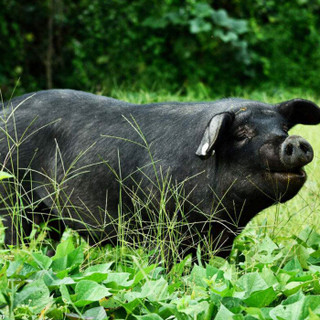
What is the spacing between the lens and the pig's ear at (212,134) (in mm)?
3234

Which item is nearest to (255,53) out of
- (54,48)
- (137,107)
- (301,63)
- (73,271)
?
(301,63)

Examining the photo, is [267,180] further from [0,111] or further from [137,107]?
[0,111]

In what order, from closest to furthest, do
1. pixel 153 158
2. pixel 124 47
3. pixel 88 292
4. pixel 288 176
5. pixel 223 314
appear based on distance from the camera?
pixel 223 314
pixel 88 292
pixel 288 176
pixel 153 158
pixel 124 47

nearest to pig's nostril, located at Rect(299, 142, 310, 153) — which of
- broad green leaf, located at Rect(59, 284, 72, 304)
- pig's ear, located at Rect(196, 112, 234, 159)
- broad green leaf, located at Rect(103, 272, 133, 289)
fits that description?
pig's ear, located at Rect(196, 112, 234, 159)

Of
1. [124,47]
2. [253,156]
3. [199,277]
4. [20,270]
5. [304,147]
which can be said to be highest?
[304,147]

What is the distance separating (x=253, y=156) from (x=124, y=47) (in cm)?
811

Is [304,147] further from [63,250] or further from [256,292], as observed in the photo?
[63,250]

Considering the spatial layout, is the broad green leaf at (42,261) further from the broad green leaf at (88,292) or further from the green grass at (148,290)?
the broad green leaf at (88,292)

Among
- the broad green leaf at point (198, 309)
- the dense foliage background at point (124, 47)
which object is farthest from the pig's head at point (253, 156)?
the dense foliage background at point (124, 47)

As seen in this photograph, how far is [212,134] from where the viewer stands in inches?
128

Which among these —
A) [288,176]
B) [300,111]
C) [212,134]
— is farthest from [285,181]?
[300,111]

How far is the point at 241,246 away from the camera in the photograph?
12.6 ft

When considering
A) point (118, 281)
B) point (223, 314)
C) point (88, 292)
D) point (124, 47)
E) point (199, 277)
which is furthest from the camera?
point (124, 47)

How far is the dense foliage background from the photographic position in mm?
10789
